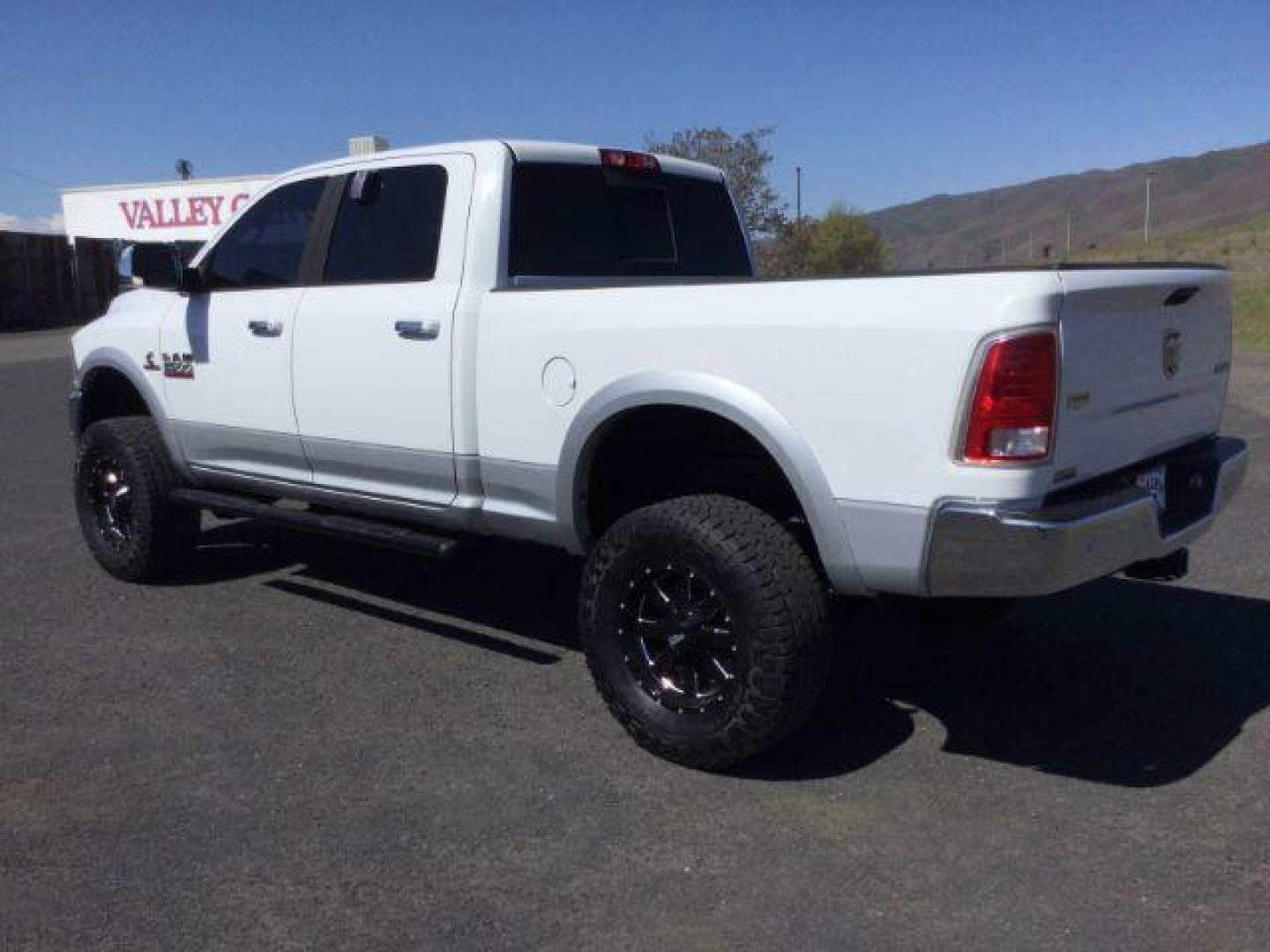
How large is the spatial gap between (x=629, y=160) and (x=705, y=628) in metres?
2.30

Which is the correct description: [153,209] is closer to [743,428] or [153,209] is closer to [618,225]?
[618,225]

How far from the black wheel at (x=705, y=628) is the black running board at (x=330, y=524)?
76cm

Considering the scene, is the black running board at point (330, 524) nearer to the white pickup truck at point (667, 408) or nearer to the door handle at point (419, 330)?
the white pickup truck at point (667, 408)

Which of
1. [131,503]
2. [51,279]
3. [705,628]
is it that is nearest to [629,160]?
[705,628]

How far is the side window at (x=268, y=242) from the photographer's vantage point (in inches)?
207

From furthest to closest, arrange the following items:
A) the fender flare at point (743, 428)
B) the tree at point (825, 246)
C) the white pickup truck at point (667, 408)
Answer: the tree at point (825, 246), the fender flare at point (743, 428), the white pickup truck at point (667, 408)

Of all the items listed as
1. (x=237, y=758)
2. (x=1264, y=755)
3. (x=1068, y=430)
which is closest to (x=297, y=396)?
(x=237, y=758)

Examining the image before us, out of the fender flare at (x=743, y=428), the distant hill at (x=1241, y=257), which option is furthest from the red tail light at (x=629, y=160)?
the distant hill at (x=1241, y=257)

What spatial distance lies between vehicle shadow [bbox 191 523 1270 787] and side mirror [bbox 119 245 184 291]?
5.21 feet

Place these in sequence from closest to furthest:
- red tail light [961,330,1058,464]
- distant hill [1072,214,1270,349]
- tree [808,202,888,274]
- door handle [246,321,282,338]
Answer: red tail light [961,330,1058,464] < door handle [246,321,282,338] < distant hill [1072,214,1270,349] < tree [808,202,888,274]

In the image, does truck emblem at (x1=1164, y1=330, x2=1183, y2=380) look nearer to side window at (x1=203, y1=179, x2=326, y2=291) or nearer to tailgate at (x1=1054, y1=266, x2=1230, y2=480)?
tailgate at (x1=1054, y1=266, x2=1230, y2=480)

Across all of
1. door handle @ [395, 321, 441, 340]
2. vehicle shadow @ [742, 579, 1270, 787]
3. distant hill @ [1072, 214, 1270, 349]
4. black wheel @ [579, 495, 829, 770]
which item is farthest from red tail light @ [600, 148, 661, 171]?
distant hill @ [1072, 214, 1270, 349]

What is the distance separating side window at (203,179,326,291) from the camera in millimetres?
5266

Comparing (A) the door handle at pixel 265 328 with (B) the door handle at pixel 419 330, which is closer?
(B) the door handle at pixel 419 330
